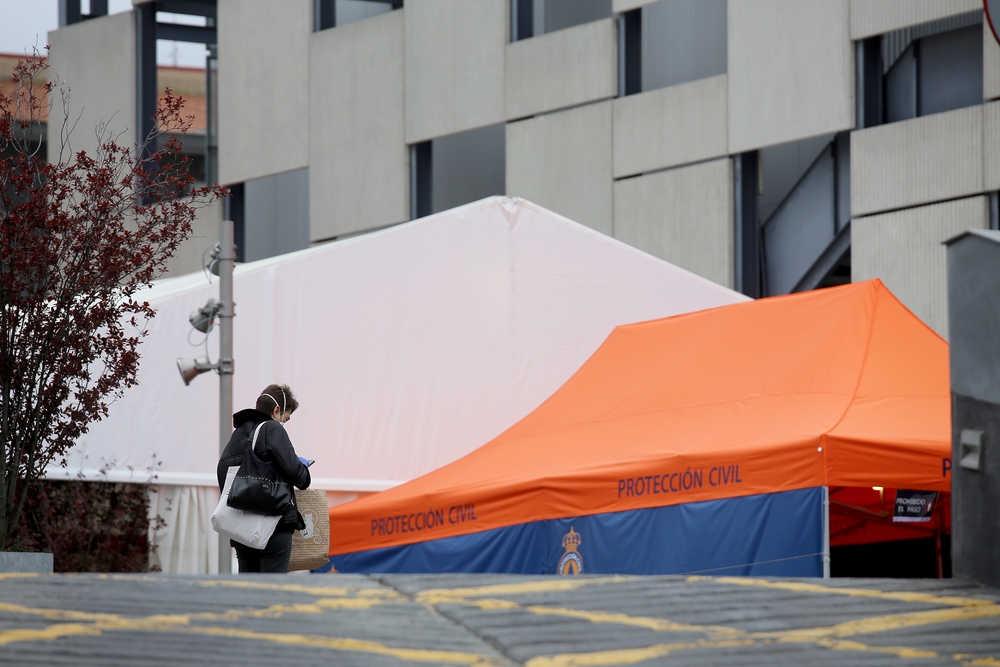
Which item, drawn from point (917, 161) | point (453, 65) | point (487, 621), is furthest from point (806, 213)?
point (487, 621)

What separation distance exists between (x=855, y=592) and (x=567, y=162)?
16.3 metres

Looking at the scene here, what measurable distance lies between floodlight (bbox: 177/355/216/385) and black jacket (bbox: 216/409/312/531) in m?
4.47

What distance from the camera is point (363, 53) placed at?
23.1m

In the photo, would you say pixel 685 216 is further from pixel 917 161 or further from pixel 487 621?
pixel 487 621

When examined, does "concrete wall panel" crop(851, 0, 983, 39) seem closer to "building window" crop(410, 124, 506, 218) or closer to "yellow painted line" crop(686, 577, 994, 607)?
"building window" crop(410, 124, 506, 218)

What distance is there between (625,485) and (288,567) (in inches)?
111

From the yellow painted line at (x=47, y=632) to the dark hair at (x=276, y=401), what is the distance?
11.6ft

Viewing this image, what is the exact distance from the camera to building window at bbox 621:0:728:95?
19.7 m

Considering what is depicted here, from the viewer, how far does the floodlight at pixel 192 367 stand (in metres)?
11.7

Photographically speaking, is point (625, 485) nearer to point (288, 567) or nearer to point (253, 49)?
point (288, 567)

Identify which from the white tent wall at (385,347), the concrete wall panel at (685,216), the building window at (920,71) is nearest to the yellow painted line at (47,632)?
the white tent wall at (385,347)

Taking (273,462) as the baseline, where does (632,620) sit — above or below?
below

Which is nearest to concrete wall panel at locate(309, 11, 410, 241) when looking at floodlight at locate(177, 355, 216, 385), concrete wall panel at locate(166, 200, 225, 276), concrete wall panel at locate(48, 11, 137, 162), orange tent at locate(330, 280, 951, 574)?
concrete wall panel at locate(166, 200, 225, 276)

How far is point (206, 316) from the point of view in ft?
38.3
